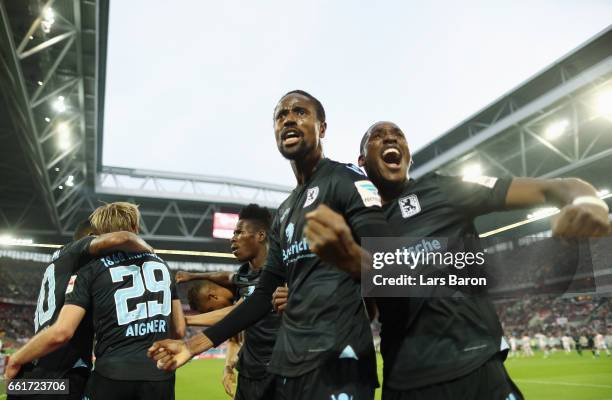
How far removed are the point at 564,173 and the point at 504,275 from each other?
18.9m

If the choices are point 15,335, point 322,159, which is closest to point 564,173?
point 322,159

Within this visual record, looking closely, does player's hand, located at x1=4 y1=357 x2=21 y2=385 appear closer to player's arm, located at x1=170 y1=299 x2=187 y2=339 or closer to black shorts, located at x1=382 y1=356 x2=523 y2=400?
player's arm, located at x1=170 y1=299 x2=187 y2=339

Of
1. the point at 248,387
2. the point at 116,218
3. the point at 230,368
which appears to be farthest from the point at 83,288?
the point at 230,368

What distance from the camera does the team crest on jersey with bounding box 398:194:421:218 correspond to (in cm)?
214

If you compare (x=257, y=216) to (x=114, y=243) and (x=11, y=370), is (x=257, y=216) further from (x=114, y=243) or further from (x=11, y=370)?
(x=11, y=370)

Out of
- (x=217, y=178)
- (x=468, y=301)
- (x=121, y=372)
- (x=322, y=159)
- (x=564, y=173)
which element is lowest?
(x=121, y=372)

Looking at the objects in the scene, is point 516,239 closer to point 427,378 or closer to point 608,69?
point 427,378

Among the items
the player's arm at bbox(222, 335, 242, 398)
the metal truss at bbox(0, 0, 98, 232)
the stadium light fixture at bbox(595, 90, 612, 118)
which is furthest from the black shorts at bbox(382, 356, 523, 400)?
the stadium light fixture at bbox(595, 90, 612, 118)

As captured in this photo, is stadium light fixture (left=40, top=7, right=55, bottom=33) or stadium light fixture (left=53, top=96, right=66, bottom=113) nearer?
stadium light fixture (left=40, top=7, right=55, bottom=33)

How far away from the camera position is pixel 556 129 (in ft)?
62.6

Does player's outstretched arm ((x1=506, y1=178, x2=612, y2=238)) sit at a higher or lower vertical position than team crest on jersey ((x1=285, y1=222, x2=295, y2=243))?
lower

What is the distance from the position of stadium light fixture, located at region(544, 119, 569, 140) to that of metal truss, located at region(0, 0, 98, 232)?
1676 centimetres

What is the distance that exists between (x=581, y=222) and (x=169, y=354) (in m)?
1.88

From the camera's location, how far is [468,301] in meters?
1.95
